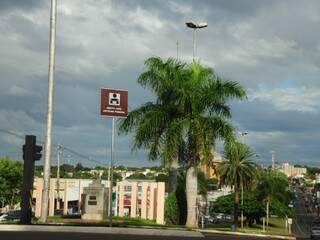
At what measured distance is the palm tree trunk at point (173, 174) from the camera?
2978cm

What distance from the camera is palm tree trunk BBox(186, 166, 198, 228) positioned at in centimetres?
2920

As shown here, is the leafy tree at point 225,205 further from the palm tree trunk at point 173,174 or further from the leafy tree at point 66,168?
the leafy tree at point 66,168

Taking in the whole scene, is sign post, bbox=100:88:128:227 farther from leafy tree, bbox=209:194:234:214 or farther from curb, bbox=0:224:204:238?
leafy tree, bbox=209:194:234:214

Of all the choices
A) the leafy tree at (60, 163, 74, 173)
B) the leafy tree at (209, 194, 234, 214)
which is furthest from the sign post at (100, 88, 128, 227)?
the leafy tree at (60, 163, 74, 173)

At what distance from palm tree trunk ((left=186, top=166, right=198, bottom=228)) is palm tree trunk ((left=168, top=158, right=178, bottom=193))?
0.89m

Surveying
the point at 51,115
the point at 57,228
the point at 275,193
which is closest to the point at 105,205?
the point at 51,115

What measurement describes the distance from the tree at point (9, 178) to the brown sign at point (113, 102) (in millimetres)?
56724

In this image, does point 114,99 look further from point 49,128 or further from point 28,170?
point 28,170

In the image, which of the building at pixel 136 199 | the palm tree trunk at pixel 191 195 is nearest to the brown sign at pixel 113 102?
the palm tree trunk at pixel 191 195

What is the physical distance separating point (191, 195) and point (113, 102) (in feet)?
34.1

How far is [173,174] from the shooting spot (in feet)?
104

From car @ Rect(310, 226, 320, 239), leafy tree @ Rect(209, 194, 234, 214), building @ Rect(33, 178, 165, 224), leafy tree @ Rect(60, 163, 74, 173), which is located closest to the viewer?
building @ Rect(33, 178, 165, 224)

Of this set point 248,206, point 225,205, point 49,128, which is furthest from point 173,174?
point 225,205

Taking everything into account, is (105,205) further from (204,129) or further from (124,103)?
(124,103)
